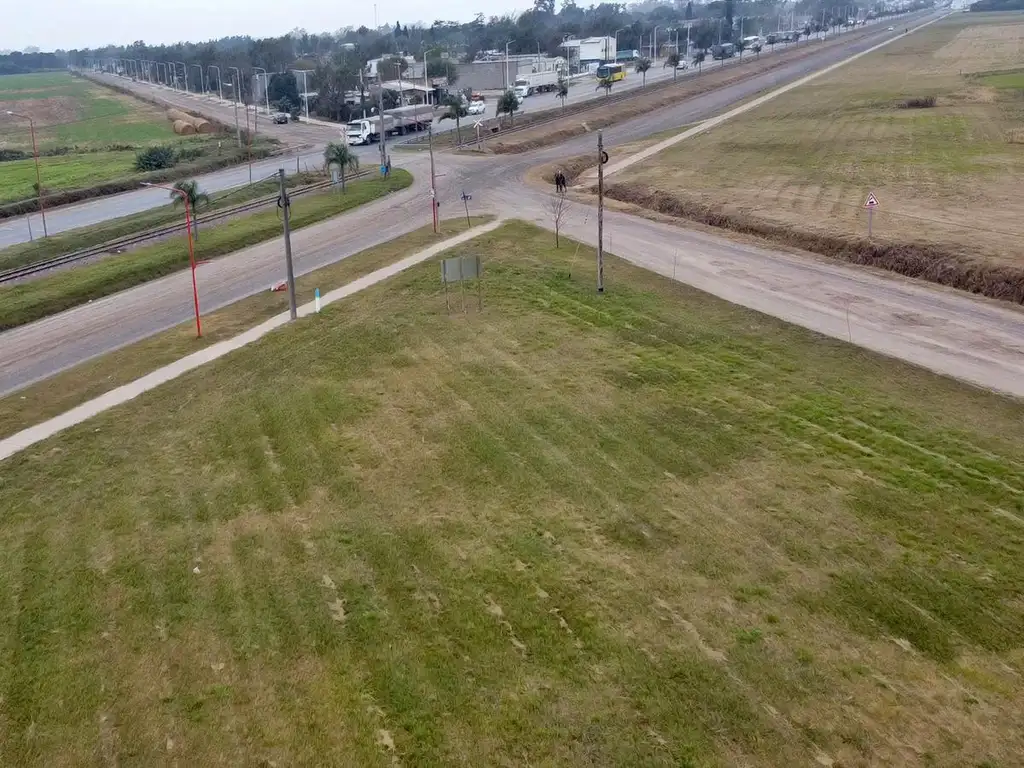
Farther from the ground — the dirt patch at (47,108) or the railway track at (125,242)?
the dirt patch at (47,108)

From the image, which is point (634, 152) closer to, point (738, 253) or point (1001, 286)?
point (738, 253)

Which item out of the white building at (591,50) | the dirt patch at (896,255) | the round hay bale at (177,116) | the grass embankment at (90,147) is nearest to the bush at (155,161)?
the grass embankment at (90,147)

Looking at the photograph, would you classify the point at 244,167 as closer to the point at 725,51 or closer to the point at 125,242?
→ the point at 125,242

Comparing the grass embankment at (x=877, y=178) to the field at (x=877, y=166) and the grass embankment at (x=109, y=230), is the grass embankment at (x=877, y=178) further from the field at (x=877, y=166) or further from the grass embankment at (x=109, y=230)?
the grass embankment at (x=109, y=230)

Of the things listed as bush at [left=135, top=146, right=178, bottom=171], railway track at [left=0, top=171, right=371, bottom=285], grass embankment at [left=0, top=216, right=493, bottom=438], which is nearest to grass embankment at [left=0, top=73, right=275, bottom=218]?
bush at [left=135, top=146, right=178, bottom=171]

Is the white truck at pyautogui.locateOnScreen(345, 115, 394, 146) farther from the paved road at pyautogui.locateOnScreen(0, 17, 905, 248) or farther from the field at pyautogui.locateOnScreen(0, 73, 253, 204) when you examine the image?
the field at pyautogui.locateOnScreen(0, 73, 253, 204)

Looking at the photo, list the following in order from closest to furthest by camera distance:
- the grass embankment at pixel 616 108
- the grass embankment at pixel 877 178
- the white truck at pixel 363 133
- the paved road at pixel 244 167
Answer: the grass embankment at pixel 877 178 < the paved road at pixel 244 167 < the grass embankment at pixel 616 108 < the white truck at pixel 363 133

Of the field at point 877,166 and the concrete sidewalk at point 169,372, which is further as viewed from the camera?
the field at point 877,166
